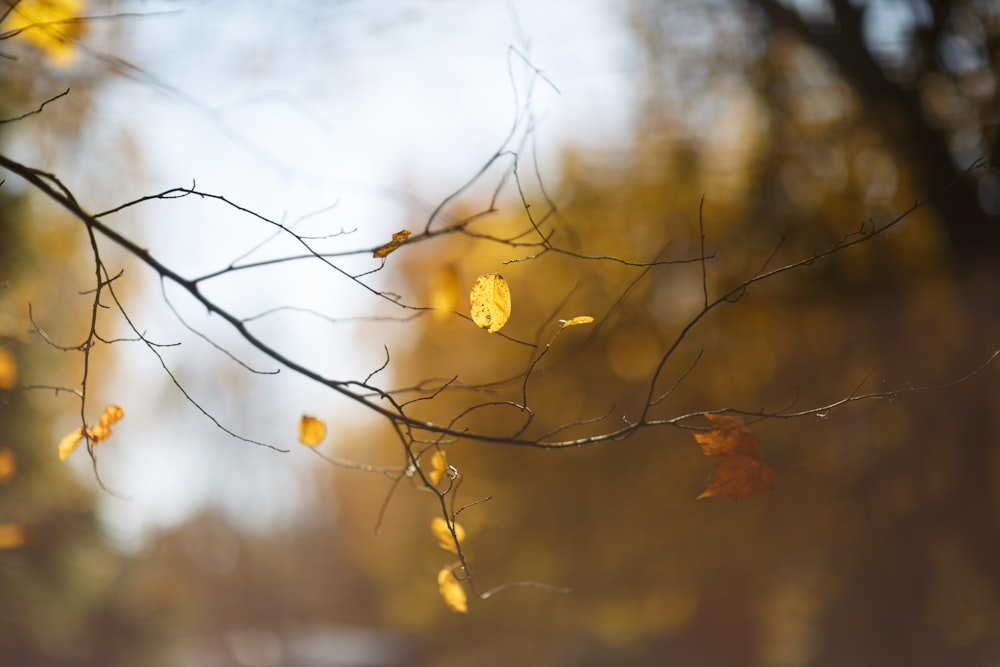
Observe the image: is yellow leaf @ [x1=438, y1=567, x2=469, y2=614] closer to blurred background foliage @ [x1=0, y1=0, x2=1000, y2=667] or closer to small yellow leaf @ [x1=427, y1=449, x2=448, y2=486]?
small yellow leaf @ [x1=427, y1=449, x2=448, y2=486]

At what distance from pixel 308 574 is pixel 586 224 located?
862 inches

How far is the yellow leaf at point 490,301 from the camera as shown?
4.45 feet

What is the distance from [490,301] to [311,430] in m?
0.49

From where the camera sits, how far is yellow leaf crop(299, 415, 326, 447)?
1547 mm

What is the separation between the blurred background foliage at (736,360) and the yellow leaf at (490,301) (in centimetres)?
203

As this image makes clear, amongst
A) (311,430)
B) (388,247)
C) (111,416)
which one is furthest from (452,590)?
(111,416)

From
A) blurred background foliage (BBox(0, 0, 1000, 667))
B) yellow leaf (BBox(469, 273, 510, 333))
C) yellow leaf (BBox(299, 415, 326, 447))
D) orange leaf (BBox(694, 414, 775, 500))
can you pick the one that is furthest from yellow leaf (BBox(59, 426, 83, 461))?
blurred background foliage (BBox(0, 0, 1000, 667))

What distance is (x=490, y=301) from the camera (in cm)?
136

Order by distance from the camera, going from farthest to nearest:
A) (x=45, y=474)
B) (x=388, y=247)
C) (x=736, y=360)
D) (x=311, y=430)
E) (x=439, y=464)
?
(x=736, y=360), (x=45, y=474), (x=311, y=430), (x=439, y=464), (x=388, y=247)

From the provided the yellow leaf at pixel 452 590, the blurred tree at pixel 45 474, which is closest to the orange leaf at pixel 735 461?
the yellow leaf at pixel 452 590

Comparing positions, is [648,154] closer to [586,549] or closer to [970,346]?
[970,346]

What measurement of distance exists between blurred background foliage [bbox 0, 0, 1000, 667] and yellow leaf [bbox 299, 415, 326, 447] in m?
1.79

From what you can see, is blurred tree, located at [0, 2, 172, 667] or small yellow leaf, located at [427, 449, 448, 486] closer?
small yellow leaf, located at [427, 449, 448, 486]

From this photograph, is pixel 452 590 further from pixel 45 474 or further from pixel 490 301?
pixel 45 474
